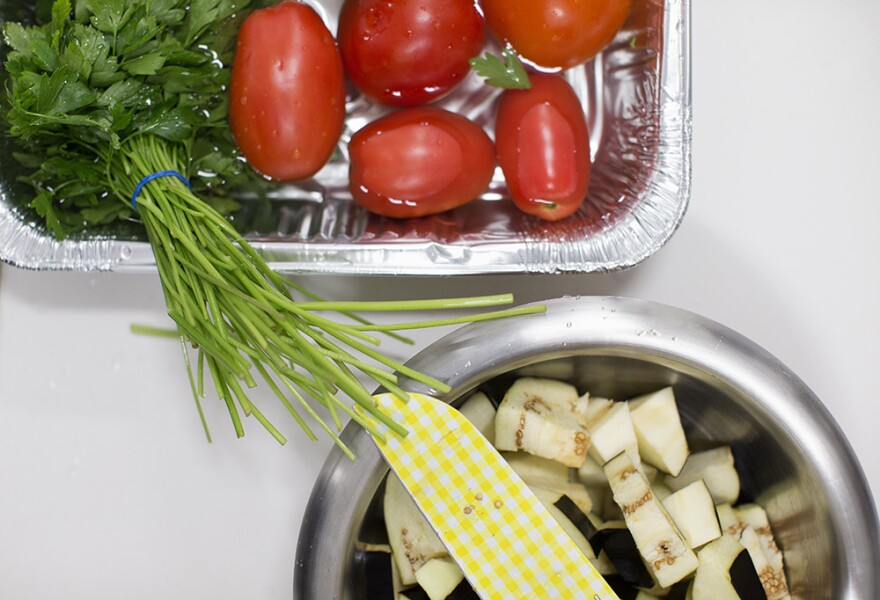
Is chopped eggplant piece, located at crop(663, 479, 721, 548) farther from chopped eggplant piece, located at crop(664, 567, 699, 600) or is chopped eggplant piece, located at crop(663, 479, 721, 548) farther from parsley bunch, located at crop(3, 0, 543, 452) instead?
parsley bunch, located at crop(3, 0, 543, 452)

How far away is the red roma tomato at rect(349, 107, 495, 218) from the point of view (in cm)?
80

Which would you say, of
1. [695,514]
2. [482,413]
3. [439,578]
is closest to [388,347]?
[482,413]

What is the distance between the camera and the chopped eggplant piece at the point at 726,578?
2.36 ft

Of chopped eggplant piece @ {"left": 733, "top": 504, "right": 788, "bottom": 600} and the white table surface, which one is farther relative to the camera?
the white table surface

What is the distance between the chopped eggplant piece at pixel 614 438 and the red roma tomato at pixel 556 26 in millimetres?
361

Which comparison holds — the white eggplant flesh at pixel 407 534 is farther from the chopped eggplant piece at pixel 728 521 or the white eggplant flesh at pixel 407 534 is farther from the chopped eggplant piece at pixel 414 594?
the chopped eggplant piece at pixel 728 521

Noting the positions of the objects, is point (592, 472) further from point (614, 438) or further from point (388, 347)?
point (388, 347)

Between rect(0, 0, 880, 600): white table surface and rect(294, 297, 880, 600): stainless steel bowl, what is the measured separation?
0.15 meters

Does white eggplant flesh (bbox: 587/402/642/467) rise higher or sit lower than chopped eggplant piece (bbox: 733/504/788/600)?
higher

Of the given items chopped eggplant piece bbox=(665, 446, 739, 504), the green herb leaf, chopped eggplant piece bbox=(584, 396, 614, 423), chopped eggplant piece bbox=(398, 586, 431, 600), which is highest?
the green herb leaf

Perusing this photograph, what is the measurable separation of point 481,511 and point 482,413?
11cm

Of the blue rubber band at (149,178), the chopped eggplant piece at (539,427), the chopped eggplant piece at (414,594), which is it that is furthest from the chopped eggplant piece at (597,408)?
the blue rubber band at (149,178)

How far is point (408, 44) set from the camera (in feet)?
2.63

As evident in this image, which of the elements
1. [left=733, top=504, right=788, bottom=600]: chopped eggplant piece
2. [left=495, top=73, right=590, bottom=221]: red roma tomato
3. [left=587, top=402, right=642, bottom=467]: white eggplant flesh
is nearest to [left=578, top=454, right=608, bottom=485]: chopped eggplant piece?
[left=587, top=402, right=642, bottom=467]: white eggplant flesh
